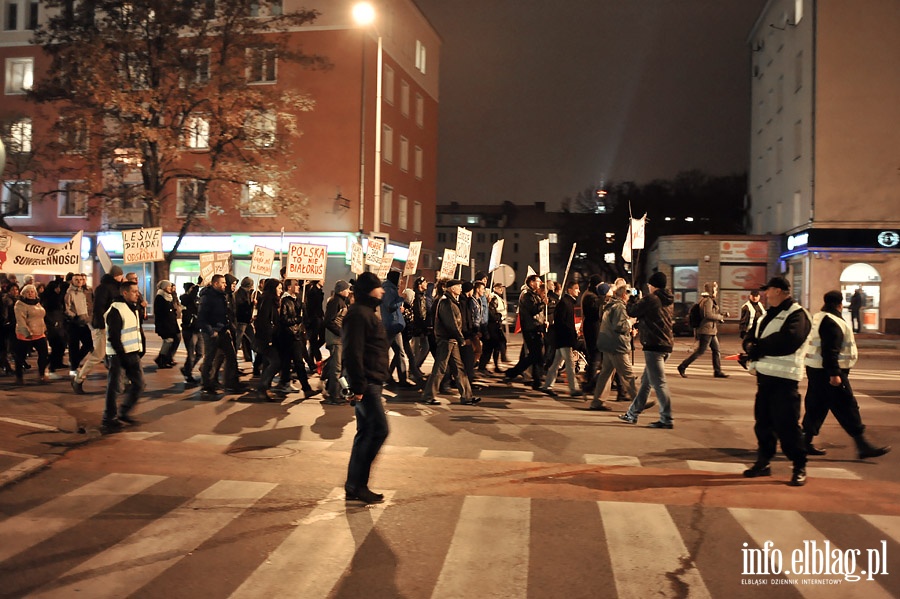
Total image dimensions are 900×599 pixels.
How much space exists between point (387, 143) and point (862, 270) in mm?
23092

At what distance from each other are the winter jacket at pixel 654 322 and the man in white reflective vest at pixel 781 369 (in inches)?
93.8

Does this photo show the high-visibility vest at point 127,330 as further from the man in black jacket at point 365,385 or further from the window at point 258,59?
the window at point 258,59

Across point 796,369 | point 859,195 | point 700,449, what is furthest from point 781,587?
point 859,195

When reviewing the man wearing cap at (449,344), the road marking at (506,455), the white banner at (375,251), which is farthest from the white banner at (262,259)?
the road marking at (506,455)

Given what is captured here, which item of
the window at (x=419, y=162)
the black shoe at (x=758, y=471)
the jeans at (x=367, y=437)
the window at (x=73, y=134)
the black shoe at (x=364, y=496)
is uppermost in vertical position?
the window at (x=419, y=162)

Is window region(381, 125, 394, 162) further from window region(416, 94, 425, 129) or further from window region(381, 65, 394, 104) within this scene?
window region(416, 94, 425, 129)

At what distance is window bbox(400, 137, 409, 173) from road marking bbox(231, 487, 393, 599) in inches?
1484

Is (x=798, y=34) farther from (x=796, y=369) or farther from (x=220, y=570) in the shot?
(x=220, y=570)

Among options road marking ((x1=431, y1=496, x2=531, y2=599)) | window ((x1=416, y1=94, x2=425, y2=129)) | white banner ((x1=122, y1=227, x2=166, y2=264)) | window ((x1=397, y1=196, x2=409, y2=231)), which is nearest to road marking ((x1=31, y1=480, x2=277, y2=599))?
road marking ((x1=431, y1=496, x2=531, y2=599))

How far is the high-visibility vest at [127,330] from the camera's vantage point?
30.1 ft

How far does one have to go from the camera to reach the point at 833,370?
7.92 meters

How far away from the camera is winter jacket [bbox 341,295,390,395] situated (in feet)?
21.4

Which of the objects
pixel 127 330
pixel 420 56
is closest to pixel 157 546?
pixel 127 330

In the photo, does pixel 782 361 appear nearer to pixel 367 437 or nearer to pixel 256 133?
pixel 367 437
